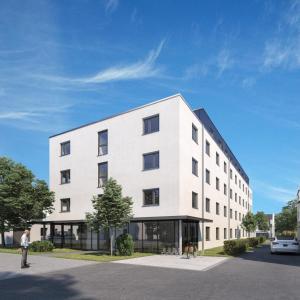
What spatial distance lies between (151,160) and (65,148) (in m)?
11.1

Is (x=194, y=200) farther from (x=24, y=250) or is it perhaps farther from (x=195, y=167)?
(x=24, y=250)

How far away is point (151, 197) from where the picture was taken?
29.1 m

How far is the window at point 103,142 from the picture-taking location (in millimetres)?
33112

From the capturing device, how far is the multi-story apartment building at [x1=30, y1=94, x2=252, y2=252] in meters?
28.0

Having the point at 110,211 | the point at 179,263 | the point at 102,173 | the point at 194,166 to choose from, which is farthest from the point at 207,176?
the point at 179,263

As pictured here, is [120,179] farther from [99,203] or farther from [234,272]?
[234,272]

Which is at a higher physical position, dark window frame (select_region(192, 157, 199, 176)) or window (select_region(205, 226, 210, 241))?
dark window frame (select_region(192, 157, 199, 176))

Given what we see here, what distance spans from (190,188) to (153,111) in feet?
21.4

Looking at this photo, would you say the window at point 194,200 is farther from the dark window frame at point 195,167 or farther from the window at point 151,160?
the window at point 151,160

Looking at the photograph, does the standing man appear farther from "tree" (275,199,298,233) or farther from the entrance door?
"tree" (275,199,298,233)

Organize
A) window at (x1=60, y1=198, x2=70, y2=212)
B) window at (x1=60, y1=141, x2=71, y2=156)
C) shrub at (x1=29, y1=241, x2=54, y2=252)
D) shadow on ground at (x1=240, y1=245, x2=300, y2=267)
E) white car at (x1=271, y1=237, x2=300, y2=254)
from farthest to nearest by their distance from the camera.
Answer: window at (x1=60, y1=141, x2=71, y2=156)
window at (x1=60, y1=198, x2=70, y2=212)
white car at (x1=271, y1=237, x2=300, y2=254)
shrub at (x1=29, y1=241, x2=54, y2=252)
shadow on ground at (x1=240, y1=245, x2=300, y2=267)


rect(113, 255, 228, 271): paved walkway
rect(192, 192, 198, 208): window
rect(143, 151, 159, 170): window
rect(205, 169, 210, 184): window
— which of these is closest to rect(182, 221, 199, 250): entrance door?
rect(192, 192, 198, 208): window

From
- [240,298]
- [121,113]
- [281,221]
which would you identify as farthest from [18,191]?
[281,221]

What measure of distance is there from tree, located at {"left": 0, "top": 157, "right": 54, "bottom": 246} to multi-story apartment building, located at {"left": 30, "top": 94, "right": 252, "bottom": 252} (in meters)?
1.92
